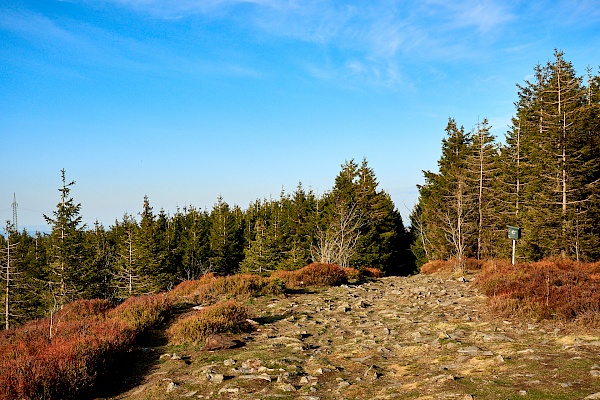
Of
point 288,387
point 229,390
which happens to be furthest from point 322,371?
point 229,390

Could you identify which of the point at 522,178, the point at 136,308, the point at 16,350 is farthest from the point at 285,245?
the point at 16,350

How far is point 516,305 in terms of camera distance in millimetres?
10531

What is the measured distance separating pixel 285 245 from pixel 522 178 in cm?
2925

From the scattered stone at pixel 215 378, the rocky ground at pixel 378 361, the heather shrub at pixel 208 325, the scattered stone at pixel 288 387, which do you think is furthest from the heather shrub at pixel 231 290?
the scattered stone at pixel 288 387

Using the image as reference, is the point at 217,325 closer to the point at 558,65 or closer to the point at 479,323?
the point at 479,323

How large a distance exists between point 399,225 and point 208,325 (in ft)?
181

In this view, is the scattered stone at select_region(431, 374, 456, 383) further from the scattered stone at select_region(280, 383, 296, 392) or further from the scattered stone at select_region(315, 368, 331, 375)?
the scattered stone at select_region(280, 383, 296, 392)

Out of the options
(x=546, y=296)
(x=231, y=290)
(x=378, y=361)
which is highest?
(x=546, y=296)

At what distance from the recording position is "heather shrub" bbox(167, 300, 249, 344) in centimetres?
956

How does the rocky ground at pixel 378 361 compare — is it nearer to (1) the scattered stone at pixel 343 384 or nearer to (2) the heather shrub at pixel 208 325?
(1) the scattered stone at pixel 343 384

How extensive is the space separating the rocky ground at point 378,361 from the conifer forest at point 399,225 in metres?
5.20

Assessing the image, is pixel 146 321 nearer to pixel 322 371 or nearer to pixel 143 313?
pixel 143 313

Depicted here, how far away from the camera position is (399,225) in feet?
204

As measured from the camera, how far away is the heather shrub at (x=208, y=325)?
9.56 metres
